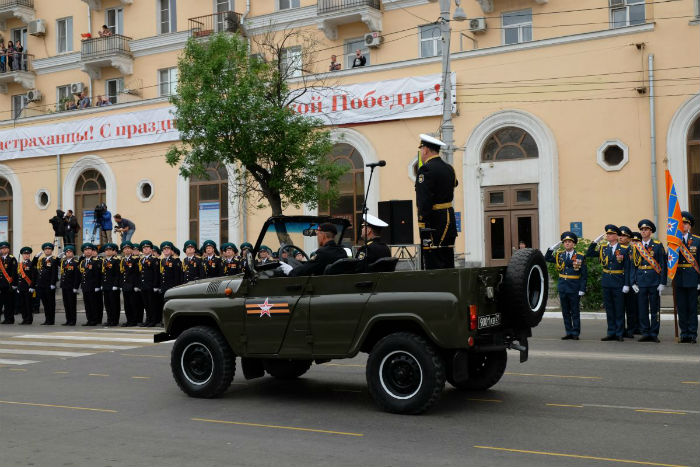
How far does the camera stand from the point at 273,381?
34.2ft

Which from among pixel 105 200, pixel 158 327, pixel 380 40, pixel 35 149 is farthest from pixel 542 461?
pixel 35 149

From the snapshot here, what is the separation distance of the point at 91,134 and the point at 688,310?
28648 mm

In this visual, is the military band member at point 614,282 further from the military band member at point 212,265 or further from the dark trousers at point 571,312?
the military band member at point 212,265

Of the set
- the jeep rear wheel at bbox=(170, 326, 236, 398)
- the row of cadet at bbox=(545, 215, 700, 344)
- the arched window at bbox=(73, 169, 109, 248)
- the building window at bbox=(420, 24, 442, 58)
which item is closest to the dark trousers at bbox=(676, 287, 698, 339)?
the row of cadet at bbox=(545, 215, 700, 344)

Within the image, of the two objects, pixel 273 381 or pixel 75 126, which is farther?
pixel 75 126

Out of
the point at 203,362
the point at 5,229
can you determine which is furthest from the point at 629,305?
the point at 5,229

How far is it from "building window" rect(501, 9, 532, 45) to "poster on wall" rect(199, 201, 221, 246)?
13.1m

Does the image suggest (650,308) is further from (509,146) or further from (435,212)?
(509,146)

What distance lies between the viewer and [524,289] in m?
8.14

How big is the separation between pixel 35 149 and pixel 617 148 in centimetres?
2583

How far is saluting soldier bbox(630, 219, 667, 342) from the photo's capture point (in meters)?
14.1

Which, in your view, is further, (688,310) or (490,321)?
(688,310)

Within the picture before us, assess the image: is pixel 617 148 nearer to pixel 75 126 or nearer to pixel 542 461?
pixel 542 461

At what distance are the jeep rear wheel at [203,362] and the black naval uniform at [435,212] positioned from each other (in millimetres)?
2411
